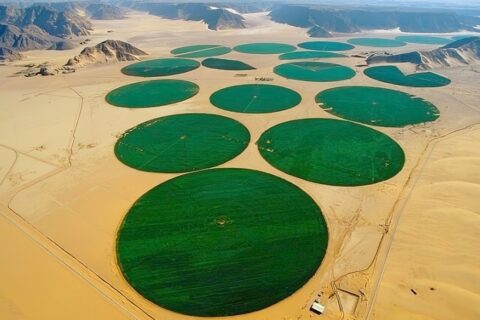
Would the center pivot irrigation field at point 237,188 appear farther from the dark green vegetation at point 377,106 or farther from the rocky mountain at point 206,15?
the rocky mountain at point 206,15

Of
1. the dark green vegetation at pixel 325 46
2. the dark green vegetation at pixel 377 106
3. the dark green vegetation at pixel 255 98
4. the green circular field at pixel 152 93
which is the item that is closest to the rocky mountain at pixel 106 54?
the green circular field at pixel 152 93

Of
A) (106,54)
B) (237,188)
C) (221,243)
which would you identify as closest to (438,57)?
(237,188)

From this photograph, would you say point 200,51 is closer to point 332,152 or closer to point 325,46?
point 325,46

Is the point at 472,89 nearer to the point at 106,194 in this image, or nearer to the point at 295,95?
the point at 295,95

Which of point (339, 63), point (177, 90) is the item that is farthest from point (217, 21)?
point (177, 90)

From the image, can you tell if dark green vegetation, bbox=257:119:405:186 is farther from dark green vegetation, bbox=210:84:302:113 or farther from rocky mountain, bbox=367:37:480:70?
rocky mountain, bbox=367:37:480:70

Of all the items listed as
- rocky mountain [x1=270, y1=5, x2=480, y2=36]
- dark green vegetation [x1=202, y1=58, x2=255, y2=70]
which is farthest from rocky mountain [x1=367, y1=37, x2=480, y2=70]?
rocky mountain [x1=270, y1=5, x2=480, y2=36]
